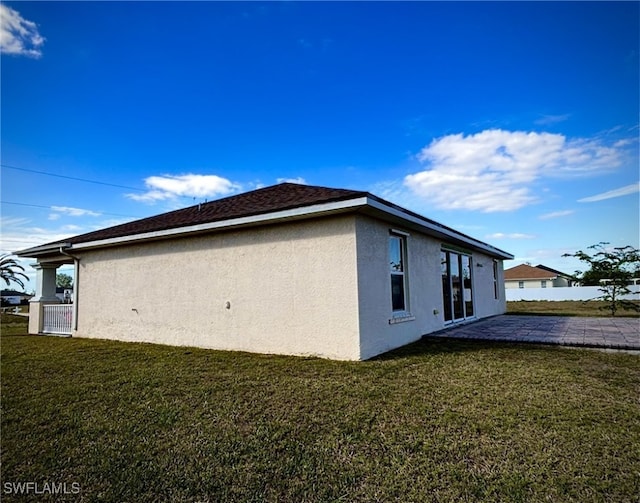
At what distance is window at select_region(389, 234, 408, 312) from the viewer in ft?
25.4

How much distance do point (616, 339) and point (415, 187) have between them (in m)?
10.1

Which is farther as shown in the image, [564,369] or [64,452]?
[564,369]

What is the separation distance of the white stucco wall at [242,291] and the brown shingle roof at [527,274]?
42697mm

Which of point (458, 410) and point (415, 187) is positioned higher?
point (415, 187)

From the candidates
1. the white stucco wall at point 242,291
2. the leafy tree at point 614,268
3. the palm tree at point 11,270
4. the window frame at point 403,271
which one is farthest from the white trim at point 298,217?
the palm tree at point 11,270

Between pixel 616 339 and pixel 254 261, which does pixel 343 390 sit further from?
pixel 616 339

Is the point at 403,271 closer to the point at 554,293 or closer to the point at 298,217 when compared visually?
the point at 298,217

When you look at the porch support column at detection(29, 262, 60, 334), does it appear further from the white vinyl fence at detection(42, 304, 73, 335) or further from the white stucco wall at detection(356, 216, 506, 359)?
the white stucco wall at detection(356, 216, 506, 359)

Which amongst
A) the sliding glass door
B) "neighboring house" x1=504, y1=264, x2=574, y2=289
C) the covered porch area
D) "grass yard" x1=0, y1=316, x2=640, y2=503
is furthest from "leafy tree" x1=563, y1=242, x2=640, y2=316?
"neighboring house" x1=504, y1=264, x2=574, y2=289

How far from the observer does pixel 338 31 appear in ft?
32.7

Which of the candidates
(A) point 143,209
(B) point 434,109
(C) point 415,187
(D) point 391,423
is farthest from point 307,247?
(A) point 143,209

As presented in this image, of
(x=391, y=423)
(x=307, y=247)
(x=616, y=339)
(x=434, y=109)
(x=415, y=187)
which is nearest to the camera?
(x=391, y=423)

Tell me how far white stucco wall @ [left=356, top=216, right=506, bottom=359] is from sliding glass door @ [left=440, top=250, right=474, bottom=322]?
0.73 metres

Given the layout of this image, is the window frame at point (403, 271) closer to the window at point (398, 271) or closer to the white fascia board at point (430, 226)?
the window at point (398, 271)
